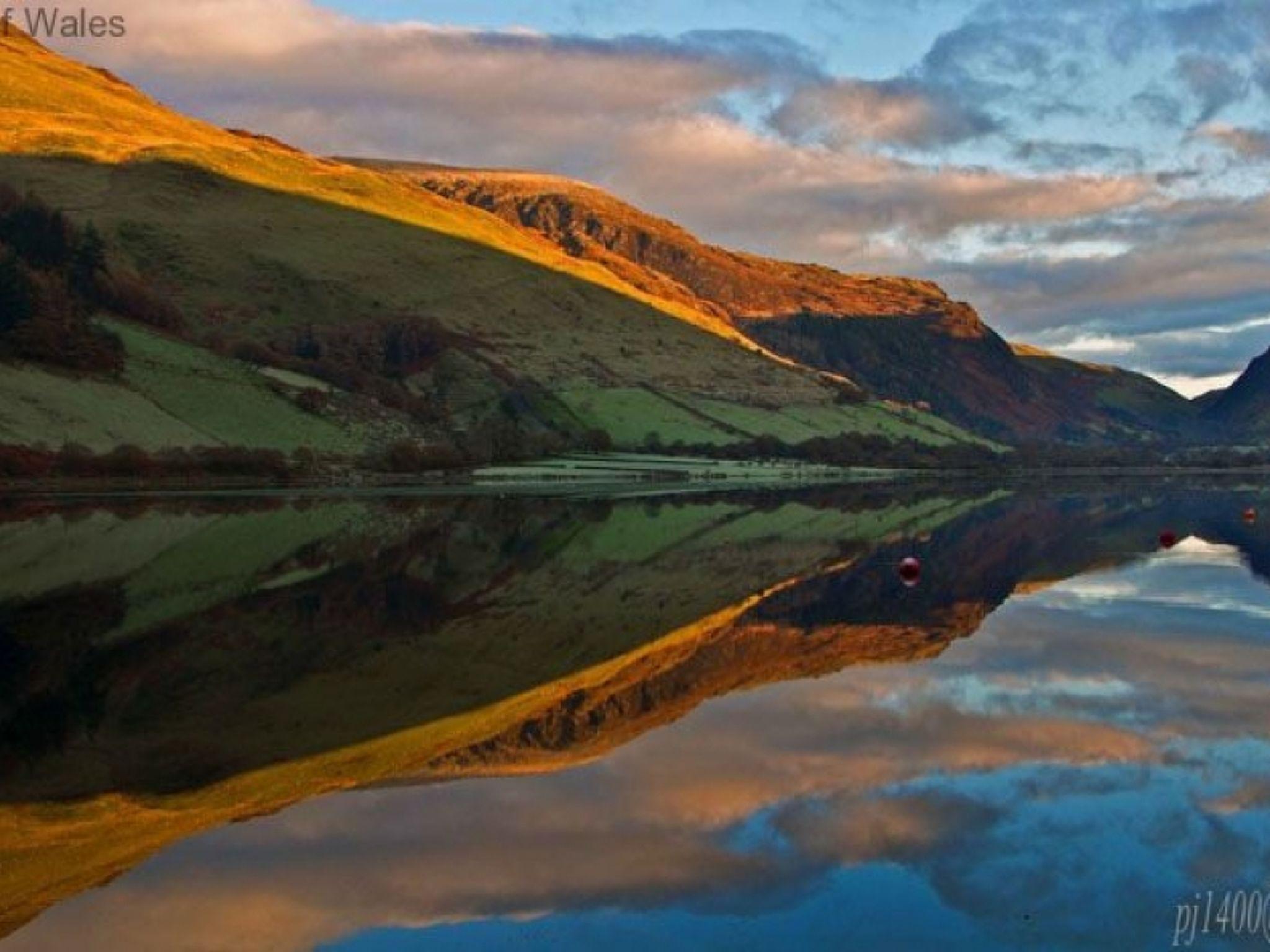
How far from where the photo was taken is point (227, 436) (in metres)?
104

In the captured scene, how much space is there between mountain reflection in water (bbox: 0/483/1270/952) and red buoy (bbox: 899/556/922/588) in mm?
1432

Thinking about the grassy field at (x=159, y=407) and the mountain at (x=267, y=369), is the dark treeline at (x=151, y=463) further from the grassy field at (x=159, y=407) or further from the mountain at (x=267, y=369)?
the mountain at (x=267, y=369)

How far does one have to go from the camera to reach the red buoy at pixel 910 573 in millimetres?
39531

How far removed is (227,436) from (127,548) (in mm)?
59127

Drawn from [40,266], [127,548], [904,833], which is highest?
[40,266]

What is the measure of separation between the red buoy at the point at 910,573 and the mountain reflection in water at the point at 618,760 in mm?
1432

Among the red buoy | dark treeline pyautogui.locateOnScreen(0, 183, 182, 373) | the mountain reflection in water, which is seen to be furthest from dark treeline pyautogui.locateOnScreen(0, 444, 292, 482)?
the red buoy

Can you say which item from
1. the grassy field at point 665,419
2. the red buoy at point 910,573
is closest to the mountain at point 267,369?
the grassy field at point 665,419

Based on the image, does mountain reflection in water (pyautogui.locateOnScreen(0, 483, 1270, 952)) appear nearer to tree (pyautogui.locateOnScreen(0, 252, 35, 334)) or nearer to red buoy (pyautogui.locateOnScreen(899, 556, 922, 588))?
red buoy (pyautogui.locateOnScreen(899, 556, 922, 588))

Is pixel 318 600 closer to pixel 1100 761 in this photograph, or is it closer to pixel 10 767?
pixel 10 767

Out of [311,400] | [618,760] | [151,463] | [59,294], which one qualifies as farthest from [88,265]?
[618,760]

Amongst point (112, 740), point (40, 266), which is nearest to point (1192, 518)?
point (112, 740)

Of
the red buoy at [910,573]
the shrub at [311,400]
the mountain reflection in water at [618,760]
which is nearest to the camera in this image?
the mountain reflection in water at [618,760]

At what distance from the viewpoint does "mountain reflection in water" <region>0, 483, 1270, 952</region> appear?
11.3 meters
